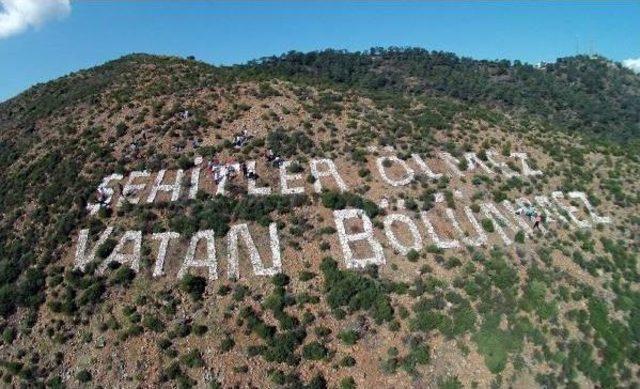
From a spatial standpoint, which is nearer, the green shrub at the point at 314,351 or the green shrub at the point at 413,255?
the green shrub at the point at 314,351

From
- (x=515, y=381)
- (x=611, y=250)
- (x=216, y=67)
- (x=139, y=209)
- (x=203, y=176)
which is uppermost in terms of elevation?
(x=216, y=67)

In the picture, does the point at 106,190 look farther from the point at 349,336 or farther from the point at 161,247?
the point at 349,336

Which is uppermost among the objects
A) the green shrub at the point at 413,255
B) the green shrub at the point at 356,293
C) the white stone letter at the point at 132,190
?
the white stone letter at the point at 132,190

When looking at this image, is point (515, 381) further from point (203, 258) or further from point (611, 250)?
point (203, 258)

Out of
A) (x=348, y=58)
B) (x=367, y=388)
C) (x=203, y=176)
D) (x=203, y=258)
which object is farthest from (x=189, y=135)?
(x=348, y=58)

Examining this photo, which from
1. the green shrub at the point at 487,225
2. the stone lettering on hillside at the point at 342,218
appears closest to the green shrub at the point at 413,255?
the stone lettering on hillside at the point at 342,218

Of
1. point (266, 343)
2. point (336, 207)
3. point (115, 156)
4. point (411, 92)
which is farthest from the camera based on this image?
point (411, 92)

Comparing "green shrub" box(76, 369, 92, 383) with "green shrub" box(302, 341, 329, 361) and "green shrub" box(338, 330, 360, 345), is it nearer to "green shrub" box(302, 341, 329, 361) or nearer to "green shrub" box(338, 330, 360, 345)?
"green shrub" box(302, 341, 329, 361)

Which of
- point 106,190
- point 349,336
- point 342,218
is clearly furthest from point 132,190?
point 349,336

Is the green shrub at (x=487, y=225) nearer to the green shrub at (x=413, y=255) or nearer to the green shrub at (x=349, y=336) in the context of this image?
the green shrub at (x=413, y=255)
